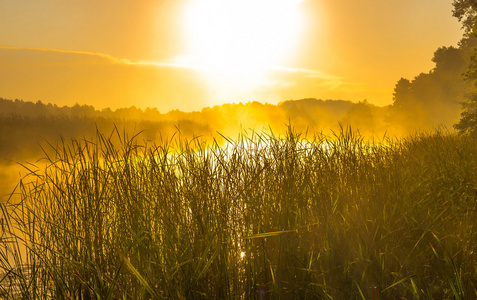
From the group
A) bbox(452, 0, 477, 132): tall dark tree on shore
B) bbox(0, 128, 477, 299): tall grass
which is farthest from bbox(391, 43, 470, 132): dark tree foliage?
bbox(0, 128, 477, 299): tall grass

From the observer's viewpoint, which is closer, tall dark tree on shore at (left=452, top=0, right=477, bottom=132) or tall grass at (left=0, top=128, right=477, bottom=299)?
tall grass at (left=0, top=128, right=477, bottom=299)

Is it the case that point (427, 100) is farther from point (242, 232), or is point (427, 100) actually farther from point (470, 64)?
point (242, 232)

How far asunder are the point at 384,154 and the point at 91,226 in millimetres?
4891

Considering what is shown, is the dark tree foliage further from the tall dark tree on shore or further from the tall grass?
the tall grass

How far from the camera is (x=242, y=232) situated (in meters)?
3.47

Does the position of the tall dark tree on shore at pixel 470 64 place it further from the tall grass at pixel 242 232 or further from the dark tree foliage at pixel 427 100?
the tall grass at pixel 242 232

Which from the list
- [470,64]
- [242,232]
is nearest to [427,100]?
[470,64]

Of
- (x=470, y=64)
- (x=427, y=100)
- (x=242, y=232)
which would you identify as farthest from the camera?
(x=427, y=100)

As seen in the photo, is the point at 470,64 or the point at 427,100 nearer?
the point at 470,64

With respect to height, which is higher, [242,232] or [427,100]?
[427,100]

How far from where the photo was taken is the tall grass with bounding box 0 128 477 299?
3.15 m

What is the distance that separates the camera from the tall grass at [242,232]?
315cm

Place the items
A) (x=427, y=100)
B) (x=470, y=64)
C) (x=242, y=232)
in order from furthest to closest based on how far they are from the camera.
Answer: (x=427, y=100)
(x=470, y=64)
(x=242, y=232)

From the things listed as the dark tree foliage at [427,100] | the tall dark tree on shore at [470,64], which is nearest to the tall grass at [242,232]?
the tall dark tree on shore at [470,64]
